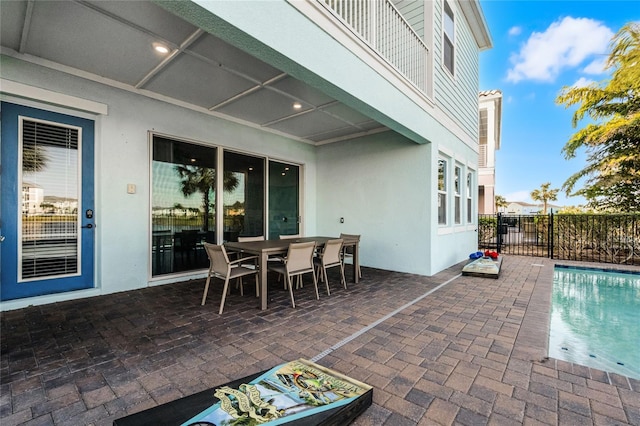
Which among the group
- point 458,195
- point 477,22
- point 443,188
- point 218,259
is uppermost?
point 477,22

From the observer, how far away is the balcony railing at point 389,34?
3.64m

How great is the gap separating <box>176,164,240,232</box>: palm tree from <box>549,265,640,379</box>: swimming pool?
519cm

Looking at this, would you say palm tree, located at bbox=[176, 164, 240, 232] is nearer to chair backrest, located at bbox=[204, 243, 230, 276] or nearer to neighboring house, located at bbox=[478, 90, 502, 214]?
chair backrest, located at bbox=[204, 243, 230, 276]

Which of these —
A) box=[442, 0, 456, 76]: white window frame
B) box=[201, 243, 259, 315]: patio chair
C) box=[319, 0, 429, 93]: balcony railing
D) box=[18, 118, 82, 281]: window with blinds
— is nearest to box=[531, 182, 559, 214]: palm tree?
box=[442, 0, 456, 76]: white window frame

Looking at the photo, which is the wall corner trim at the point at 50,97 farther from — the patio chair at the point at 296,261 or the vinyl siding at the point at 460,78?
the vinyl siding at the point at 460,78

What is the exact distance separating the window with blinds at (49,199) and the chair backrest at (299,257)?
3.04 m

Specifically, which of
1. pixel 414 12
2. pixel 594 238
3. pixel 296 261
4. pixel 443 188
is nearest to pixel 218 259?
pixel 296 261

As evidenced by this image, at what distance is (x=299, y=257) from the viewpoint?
3.79 meters

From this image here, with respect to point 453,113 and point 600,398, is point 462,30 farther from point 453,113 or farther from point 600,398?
point 600,398

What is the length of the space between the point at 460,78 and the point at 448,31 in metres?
1.21

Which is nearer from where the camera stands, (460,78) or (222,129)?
(222,129)

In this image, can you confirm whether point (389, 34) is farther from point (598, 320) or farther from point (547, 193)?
point (547, 193)

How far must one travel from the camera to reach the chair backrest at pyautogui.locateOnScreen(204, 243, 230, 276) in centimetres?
342

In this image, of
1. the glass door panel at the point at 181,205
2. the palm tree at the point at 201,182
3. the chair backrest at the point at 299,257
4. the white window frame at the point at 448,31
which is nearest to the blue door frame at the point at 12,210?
the glass door panel at the point at 181,205
